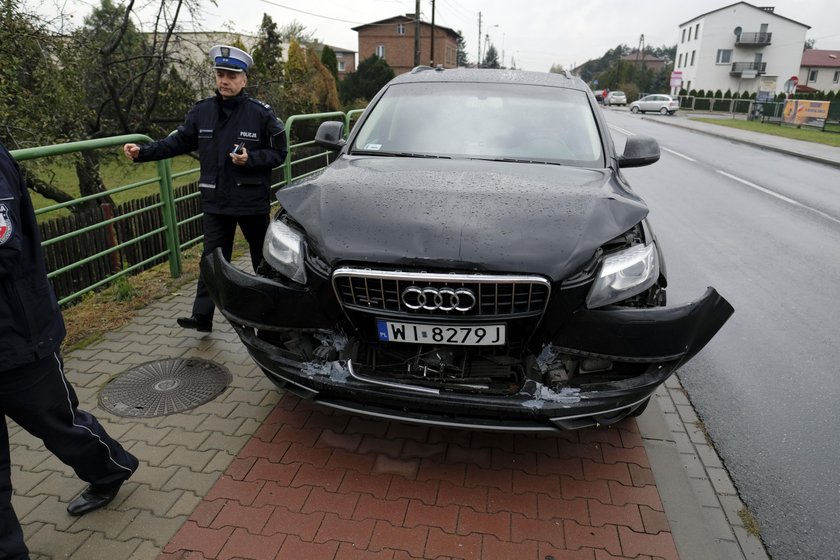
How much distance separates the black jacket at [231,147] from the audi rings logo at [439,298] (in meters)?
2.02

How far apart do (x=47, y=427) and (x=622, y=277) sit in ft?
7.84

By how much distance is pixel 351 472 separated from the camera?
300cm

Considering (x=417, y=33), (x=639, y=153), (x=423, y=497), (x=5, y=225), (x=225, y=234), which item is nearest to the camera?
(x=5, y=225)

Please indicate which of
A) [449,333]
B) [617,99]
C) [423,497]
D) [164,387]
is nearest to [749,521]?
[423,497]

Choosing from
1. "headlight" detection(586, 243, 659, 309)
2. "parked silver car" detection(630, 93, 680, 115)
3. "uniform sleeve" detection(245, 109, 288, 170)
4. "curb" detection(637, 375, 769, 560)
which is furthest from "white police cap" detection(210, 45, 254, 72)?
"parked silver car" detection(630, 93, 680, 115)

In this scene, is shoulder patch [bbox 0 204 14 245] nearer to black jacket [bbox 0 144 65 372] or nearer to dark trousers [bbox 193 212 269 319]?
black jacket [bbox 0 144 65 372]

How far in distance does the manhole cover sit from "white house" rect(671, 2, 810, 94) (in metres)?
76.2

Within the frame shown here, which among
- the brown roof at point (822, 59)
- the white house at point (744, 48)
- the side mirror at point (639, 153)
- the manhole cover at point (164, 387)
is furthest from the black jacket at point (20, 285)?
the brown roof at point (822, 59)

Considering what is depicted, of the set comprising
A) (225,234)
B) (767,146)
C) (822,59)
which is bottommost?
(767,146)

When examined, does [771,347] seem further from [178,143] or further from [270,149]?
[178,143]

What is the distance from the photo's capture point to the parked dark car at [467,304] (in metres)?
2.52

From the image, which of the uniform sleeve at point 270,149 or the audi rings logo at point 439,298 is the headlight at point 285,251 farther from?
the uniform sleeve at point 270,149

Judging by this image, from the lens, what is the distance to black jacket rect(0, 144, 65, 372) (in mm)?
1996

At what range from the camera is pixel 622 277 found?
2.61m
